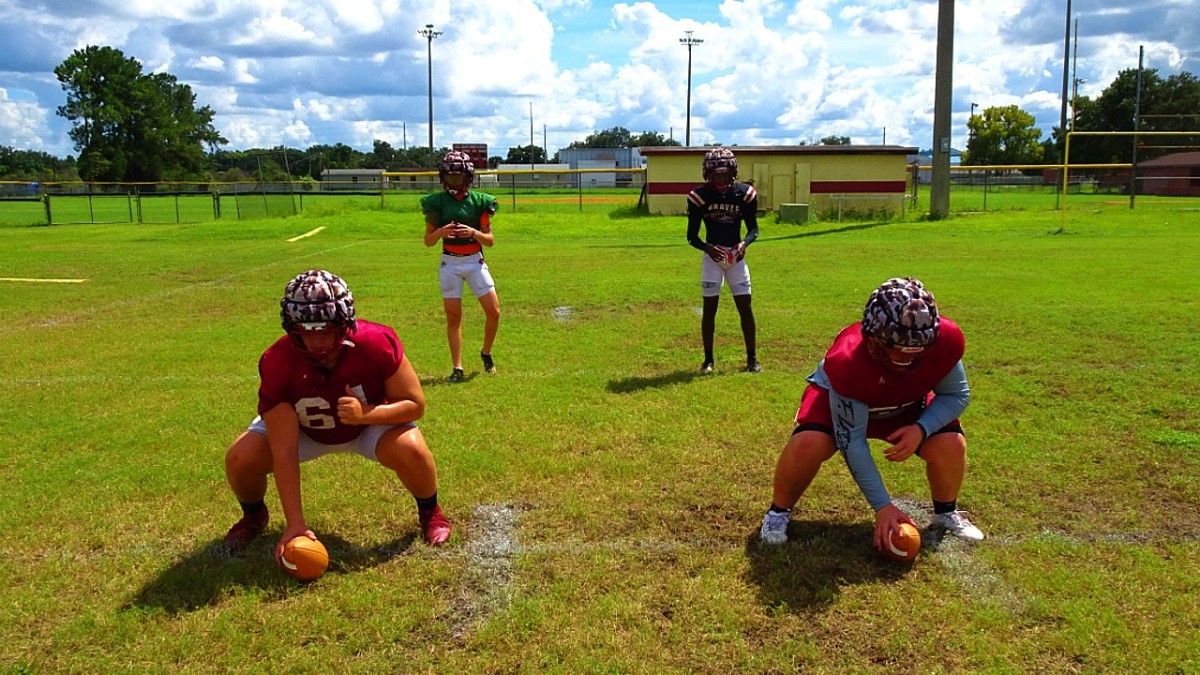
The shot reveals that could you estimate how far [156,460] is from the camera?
217 inches

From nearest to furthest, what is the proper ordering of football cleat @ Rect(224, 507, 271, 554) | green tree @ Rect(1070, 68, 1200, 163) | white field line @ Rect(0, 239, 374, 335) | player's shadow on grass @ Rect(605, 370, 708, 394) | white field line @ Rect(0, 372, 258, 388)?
football cleat @ Rect(224, 507, 271, 554), player's shadow on grass @ Rect(605, 370, 708, 394), white field line @ Rect(0, 372, 258, 388), white field line @ Rect(0, 239, 374, 335), green tree @ Rect(1070, 68, 1200, 163)

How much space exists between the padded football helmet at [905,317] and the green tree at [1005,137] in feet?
221

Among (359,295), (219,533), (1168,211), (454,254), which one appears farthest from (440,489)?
(1168,211)

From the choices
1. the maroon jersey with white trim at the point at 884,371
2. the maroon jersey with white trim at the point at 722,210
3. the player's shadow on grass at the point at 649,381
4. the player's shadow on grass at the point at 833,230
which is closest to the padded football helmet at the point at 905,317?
the maroon jersey with white trim at the point at 884,371

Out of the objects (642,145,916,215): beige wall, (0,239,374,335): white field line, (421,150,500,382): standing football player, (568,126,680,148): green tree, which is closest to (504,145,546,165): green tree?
(568,126,680,148): green tree

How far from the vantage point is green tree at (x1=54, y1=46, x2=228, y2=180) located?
78.9 metres

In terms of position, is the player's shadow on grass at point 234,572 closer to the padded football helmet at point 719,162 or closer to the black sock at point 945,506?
the black sock at point 945,506

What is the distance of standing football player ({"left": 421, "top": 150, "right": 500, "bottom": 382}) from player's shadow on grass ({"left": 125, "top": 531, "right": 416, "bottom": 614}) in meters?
3.50

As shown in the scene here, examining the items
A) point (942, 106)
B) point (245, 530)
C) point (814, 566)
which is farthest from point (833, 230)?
point (245, 530)

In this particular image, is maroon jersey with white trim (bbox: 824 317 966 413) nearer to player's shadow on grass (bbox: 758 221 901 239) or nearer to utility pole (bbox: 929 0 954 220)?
player's shadow on grass (bbox: 758 221 901 239)

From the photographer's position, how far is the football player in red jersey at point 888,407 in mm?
3547

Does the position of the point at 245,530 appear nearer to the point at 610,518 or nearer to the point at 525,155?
the point at 610,518

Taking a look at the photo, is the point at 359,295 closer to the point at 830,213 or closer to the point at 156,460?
the point at 156,460

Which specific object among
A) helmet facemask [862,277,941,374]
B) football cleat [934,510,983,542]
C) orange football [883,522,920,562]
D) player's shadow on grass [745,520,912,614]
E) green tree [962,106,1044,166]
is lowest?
player's shadow on grass [745,520,912,614]
